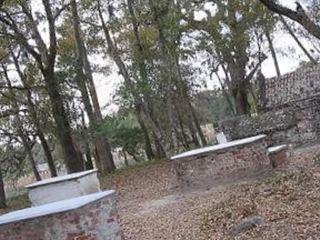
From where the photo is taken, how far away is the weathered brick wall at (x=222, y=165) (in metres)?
16.1

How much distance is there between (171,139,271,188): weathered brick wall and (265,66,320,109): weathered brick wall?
39.1 ft

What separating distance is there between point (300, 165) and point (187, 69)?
20.4 m

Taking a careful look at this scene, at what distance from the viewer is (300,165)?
54.1 feet

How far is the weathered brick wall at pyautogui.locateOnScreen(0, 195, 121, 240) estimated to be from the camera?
9102 mm

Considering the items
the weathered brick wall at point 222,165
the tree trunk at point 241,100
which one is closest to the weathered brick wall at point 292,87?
the tree trunk at point 241,100

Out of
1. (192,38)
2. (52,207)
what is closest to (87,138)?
(192,38)

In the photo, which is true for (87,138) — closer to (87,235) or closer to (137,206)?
(137,206)

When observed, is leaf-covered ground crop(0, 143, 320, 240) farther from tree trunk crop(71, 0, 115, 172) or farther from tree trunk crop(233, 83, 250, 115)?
tree trunk crop(233, 83, 250, 115)

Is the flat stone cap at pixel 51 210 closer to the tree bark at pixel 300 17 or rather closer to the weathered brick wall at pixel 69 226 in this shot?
the weathered brick wall at pixel 69 226

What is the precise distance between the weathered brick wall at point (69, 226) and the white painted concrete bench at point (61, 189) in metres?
7.31

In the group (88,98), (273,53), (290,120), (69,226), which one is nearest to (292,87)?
(290,120)

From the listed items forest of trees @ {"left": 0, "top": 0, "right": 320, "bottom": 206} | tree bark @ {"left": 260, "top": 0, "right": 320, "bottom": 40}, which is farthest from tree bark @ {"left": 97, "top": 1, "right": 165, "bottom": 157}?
tree bark @ {"left": 260, "top": 0, "right": 320, "bottom": 40}

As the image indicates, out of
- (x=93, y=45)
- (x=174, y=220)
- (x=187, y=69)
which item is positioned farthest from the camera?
(x=187, y=69)

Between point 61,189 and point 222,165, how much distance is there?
461 cm
